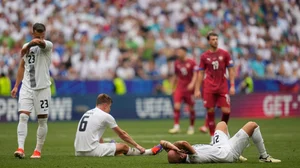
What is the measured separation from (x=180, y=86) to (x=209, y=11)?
14.5 m

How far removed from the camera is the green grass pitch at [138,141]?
12.9 m

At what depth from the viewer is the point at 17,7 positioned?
33438 mm

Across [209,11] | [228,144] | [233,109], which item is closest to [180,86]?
[233,109]

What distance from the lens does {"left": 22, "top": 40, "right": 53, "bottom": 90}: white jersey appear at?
1439 centimetres

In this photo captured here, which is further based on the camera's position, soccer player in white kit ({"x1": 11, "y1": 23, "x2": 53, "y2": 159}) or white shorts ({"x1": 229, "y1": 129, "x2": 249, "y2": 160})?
soccer player in white kit ({"x1": 11, "y1": 23, "x2": 53, "y2": 159})

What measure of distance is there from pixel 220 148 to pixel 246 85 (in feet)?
70.3

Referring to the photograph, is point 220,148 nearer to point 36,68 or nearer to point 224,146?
point 224,146

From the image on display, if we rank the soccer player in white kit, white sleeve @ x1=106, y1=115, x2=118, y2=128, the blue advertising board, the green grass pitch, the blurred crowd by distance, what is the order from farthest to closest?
the blurred crowd
the blue advertising board
the soccer player in white kit
white sleeve @ x1=106, y1=115, x2=118, y2=128
the green grass pitch

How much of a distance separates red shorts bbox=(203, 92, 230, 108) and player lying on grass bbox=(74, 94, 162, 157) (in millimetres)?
4637

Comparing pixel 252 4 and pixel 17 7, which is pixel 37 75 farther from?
pixel 252 4

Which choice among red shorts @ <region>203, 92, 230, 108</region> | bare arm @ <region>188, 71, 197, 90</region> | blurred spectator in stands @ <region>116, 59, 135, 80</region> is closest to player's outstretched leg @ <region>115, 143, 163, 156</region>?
red shorts @ <region>203, 92, 230, 108</region>

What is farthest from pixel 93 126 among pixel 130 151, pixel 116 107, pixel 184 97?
pixel 116 107

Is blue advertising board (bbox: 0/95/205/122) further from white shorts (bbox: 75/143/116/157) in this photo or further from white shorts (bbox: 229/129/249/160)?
white shorts (bbox: 229/129/249/160)

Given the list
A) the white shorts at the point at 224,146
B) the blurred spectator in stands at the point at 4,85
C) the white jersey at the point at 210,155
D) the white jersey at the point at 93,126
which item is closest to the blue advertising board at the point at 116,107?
the blurred spectator in stands at the point at 4,85
